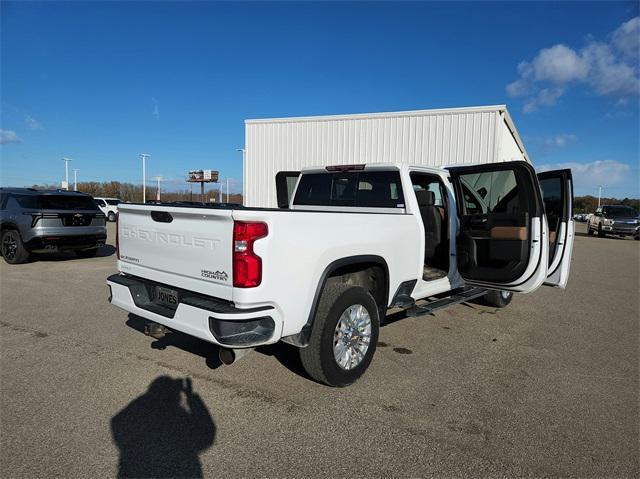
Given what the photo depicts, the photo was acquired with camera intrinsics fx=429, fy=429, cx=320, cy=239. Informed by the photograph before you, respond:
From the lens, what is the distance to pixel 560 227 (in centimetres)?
534

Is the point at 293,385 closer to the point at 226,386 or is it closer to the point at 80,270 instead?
the point at 226,386

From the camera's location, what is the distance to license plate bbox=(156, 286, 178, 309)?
133 inches

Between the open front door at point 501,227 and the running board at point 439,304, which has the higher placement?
the open front door at point 501,227

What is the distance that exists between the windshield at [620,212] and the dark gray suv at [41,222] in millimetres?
25840

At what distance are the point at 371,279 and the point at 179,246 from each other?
6.17 ft

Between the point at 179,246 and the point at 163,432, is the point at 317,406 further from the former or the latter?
the point at 179,246

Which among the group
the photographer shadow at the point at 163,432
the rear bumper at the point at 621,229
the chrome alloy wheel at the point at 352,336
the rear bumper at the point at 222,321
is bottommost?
the photographer shadow at the point at 163,432

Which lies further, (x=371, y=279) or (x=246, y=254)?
(x=371, y=279)

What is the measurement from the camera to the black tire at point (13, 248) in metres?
9.47

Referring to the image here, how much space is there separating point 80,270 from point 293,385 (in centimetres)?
733

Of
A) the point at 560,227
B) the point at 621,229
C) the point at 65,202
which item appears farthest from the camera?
the point at 621,229

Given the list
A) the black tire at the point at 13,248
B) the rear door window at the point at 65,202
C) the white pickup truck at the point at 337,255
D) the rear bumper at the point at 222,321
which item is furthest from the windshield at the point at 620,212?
the black tire at the point at 13,248

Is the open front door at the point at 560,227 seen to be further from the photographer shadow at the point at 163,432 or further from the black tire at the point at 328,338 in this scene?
the photographer shadow at the point at 163,432

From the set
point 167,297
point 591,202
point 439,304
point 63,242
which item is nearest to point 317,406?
point 167,297
